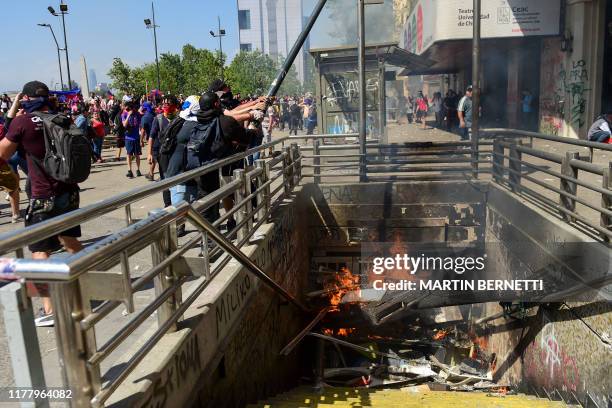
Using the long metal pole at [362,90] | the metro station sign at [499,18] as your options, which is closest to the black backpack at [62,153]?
the long metal pole at [362,90]

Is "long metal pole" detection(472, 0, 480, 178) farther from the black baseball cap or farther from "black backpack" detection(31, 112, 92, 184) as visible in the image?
the black baseball cap

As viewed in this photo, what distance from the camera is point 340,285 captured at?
411 inches

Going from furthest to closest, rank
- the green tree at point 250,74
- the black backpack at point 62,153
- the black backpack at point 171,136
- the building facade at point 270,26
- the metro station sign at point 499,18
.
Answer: the building facade at point 270,26
the green tree at point 250,74
the metro station sign at point 499,18
the black backpack at point 171,136
the black backpack at point 62,153

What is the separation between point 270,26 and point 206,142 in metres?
159

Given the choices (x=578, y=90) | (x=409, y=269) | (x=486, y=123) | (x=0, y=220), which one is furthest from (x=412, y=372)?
(x=486, y=123)

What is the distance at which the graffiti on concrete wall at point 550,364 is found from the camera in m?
5.46

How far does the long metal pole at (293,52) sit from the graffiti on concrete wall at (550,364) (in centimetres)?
475

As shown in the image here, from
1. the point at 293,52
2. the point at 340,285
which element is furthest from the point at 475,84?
the point at 340,285

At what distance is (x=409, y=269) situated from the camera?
1012 centimetres

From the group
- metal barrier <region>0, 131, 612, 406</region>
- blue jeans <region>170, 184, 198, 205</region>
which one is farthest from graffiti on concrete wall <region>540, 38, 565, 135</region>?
blue jeans <region>170, 184, 198, 205</region>

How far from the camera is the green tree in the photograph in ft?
218

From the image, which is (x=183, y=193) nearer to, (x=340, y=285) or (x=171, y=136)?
(x=171, y=136)

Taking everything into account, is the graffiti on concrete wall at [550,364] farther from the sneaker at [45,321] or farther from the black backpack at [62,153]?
the black backpack at [62,153]

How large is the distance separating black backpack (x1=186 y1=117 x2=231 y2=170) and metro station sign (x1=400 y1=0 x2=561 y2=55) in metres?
13.9
